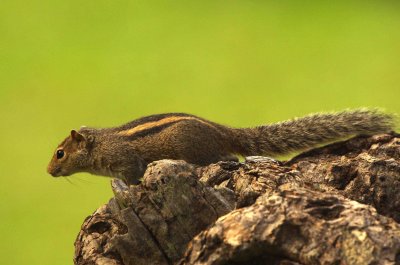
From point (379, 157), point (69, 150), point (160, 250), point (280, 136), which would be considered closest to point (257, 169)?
point (160, 250)

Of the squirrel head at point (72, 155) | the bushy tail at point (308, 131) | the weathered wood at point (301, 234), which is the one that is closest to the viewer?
the weathered wood at point (301, 234)

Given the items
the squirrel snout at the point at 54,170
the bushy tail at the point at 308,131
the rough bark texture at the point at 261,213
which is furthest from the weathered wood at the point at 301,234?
the squirrel snout at the point at 54,170

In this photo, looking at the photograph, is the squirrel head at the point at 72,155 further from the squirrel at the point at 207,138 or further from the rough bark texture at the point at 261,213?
the rough bark texture at the point at 261,213

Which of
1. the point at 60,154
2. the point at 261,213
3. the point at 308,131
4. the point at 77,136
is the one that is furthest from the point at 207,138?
the point at 261,213

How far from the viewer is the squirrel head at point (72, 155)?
3.70 metres

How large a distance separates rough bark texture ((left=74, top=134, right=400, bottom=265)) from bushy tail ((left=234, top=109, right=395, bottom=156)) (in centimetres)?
15

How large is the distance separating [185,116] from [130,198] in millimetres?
1196

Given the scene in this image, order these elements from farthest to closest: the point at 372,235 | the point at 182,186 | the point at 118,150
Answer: the point at 118,150 < the point at 182,186 < the point at 372,235

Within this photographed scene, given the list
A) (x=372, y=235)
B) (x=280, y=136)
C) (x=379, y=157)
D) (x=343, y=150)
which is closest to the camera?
(x=372, y=235)

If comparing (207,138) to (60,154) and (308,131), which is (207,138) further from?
(60,154)

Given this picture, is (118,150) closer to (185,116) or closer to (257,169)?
(185,116)

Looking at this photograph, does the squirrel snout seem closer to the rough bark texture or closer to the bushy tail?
the bushy tail

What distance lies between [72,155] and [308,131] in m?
1.32

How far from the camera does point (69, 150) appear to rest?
12.3 feet
